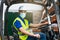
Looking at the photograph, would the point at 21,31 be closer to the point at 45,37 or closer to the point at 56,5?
the point at 45,37

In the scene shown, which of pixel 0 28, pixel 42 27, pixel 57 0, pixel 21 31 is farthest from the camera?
pixel 42 27

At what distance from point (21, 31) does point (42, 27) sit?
1.56 ft

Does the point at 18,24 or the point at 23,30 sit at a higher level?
the point at 18,24

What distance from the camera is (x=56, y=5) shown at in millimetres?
2656

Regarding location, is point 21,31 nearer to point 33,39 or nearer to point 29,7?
point 33,39

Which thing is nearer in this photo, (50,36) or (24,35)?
(24,35)

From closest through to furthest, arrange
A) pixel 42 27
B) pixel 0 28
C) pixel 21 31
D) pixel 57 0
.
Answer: pixel 57 0 < pixel 0 28 < pixel 21 31 < pixel 42 27

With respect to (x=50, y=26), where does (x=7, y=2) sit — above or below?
above

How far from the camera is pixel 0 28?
2967mm

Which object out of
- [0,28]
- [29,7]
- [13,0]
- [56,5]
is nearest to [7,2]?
[13,0]

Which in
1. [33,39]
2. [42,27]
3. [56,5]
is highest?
[56,5]

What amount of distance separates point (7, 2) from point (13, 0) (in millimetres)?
216

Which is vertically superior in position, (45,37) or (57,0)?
(57,0)

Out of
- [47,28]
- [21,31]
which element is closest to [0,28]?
[21,31]
